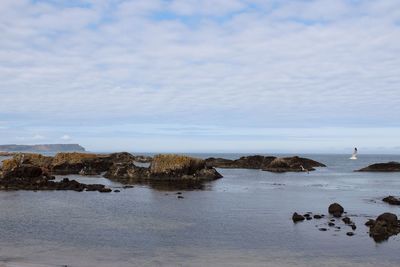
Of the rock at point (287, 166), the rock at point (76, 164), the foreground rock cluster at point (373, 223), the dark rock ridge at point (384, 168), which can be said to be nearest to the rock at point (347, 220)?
the foreground rock cluster at point (373, 223)

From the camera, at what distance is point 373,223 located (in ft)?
122

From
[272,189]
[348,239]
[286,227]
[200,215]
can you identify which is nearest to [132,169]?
[272,189]

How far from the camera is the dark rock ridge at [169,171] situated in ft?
281

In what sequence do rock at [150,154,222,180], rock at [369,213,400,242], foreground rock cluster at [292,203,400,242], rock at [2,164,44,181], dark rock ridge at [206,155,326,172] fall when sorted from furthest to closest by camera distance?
dark rock ridge at [206,155,326,172] → rock at [150,154,222,180] → rock at [2,164,44,181] → foreground rock cluster at [292,203,400,242] → rock at [369,213,400,242]

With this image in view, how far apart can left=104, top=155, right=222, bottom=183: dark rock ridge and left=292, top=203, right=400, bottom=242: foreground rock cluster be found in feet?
146

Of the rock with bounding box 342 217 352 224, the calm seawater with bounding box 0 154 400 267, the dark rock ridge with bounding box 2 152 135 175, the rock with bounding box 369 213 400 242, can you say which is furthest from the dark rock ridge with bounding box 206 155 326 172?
the rock with bounding box 369 213 400 242

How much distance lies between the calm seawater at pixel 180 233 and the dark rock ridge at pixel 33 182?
10098 mm

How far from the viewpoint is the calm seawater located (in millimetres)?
26578

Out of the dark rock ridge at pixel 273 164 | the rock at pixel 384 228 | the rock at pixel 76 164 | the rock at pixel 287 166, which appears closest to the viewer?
the rock at pixel 384 228

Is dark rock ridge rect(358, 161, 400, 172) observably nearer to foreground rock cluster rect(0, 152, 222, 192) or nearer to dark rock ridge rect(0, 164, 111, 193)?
foreground rock cluster rect(0, 152, 222, 192)

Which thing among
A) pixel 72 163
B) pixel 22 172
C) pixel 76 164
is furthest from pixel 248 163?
pixel 22 172

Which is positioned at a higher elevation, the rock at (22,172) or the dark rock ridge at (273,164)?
the dark rock ridge at (273,164)

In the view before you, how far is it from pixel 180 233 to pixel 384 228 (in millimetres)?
15735

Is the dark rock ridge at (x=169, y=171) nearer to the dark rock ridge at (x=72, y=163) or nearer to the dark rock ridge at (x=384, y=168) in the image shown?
the dark rock ridge at (x=72, y=163)
